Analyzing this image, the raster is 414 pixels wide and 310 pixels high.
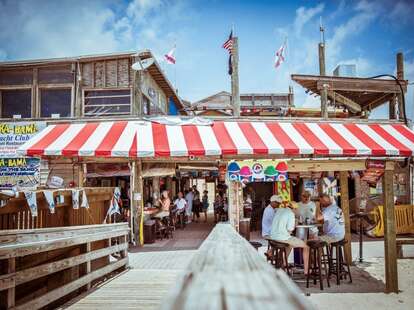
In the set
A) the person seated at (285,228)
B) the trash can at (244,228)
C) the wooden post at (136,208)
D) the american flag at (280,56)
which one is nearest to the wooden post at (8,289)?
the person seated at (285,228)

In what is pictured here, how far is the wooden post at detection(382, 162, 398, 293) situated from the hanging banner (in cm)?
213

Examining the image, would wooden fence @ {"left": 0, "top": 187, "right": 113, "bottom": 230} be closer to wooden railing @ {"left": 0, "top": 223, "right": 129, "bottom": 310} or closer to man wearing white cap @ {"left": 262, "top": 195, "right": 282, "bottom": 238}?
wooden railing @ {"left": 0, "top": 223, "right": 129, "bottom": 310}

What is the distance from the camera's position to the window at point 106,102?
11.9 metres

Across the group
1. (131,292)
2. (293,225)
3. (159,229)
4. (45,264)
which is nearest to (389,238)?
(293,225)

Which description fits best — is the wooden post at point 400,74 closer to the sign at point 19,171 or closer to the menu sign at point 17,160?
the menu sign at point 17,160

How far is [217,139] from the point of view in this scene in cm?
1024

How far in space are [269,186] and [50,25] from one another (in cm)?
1469

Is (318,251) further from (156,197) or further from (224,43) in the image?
(156,197)

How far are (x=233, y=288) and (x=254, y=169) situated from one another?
7.11 meters

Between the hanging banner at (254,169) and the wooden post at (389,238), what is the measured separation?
6.97 ft

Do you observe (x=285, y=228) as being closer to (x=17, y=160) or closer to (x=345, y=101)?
(x=345, y=101)

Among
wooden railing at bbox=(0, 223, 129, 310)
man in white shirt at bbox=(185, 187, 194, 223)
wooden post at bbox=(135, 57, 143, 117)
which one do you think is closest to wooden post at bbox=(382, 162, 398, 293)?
wooden railing at bbox=(0, 223, 129, 310)

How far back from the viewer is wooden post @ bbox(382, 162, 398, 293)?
6.32m

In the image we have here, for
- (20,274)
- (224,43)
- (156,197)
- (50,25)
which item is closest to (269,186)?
(156,197)
